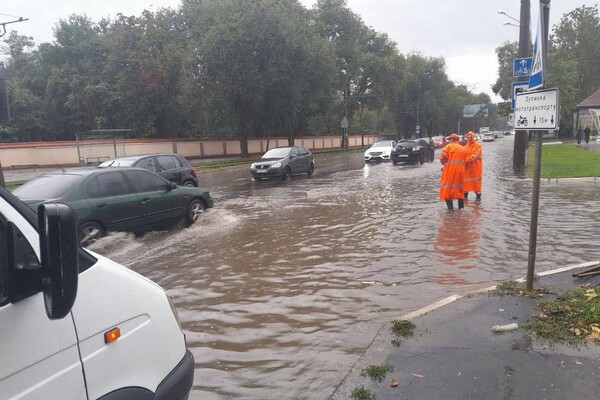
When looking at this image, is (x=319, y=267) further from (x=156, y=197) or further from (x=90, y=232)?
(x=156, y=197)

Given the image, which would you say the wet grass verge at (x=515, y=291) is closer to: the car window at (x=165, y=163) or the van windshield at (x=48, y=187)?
the van windshield at (x=48, y=187)

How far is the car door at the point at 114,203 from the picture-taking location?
798 cm

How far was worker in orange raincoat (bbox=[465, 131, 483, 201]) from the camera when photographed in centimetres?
1173

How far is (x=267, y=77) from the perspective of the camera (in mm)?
33094

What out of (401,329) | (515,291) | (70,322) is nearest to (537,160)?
(515,291)

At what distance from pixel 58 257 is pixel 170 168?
12785 millimetres

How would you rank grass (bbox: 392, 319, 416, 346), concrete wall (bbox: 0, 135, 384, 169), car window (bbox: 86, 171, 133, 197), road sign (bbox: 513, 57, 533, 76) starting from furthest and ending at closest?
concrete wall (bbox: 0, 135, 384, 169) < road sign (bbox: 513, 57, 533, 76) < car window (bbox: 86, 171, 133, 197) < grass (bbox: 392, 319, 416, 346)

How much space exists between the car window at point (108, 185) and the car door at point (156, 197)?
21 centimetres

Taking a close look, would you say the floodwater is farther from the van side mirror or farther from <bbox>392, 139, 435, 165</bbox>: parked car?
<bbox>392, 139, 435, 165</bbox>: parked car

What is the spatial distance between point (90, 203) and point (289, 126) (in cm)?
3562

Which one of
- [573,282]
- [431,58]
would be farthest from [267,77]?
[431,58]

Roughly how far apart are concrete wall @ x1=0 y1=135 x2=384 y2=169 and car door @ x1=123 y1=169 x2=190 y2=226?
1836 cm

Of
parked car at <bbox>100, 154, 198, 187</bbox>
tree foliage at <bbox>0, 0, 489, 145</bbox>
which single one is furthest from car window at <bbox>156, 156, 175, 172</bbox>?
tree foliage at <bbox>0, 0, 489, 145</bbox>

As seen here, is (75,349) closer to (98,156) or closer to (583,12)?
(98,156)
